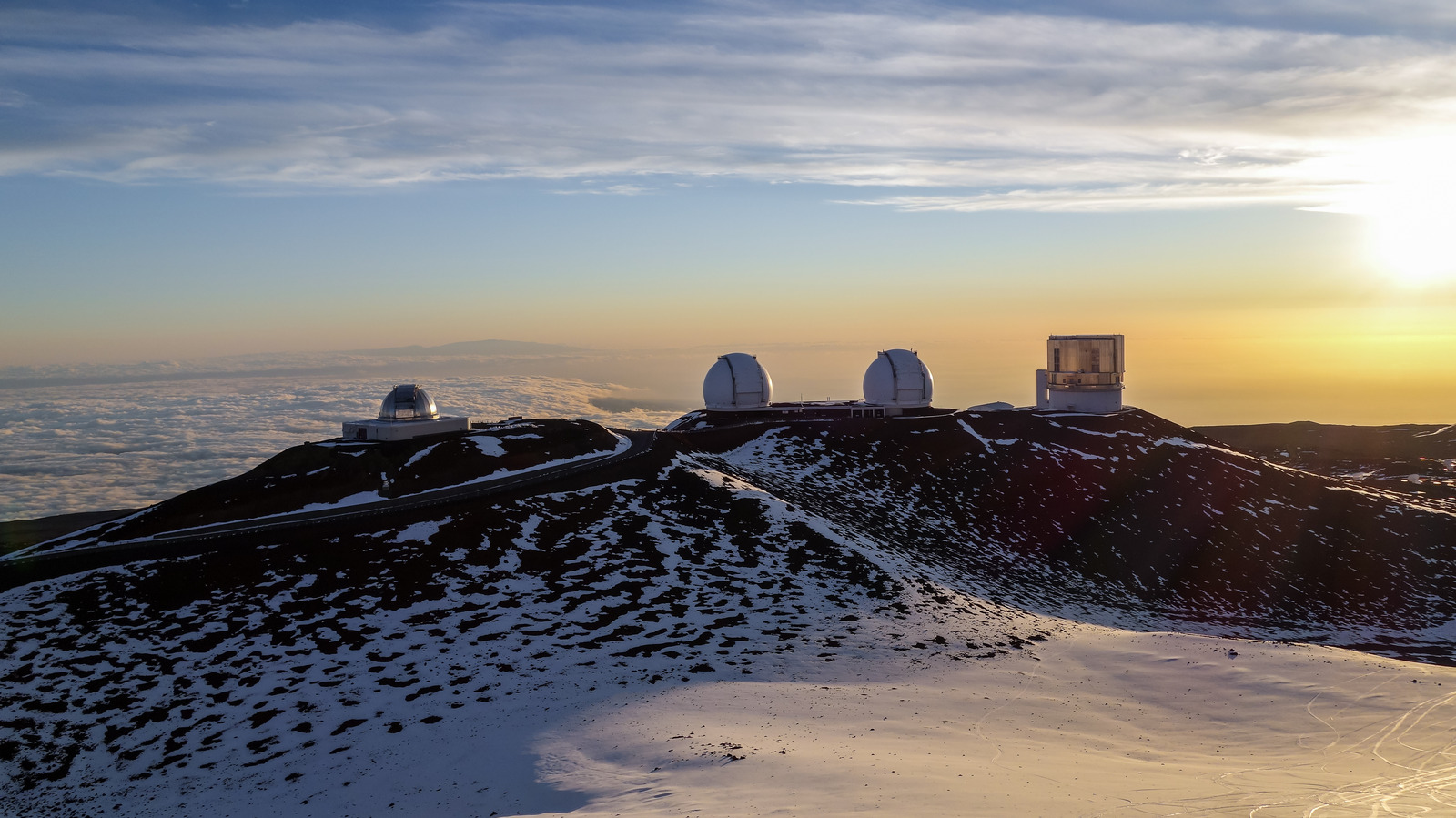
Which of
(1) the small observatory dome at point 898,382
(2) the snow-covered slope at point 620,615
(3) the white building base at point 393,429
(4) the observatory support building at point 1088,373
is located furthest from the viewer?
(1) the small observatory dome at point 898,382

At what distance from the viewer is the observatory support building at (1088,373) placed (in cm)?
7675

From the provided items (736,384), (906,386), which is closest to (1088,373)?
(906,386)

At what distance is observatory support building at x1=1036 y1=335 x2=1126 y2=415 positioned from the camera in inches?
3022

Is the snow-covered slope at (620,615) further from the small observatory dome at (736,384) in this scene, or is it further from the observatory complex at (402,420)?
the small observatory dome at (736,384)

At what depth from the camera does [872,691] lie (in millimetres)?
26953

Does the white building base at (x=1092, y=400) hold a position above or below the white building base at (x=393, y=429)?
above

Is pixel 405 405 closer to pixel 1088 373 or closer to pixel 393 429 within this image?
pixel 393 429

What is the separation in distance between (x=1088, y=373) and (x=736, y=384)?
106 feet

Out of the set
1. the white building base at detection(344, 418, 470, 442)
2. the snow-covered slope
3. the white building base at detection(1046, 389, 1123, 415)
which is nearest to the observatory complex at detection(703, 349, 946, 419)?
the white building base at detection(1046, 389, 1123, 415)

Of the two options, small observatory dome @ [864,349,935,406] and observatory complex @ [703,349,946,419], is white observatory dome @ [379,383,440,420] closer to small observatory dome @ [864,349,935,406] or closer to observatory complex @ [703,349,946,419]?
observatory complex @ [703,349,946,419]

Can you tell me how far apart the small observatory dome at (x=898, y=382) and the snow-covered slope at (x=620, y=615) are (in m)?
16.8

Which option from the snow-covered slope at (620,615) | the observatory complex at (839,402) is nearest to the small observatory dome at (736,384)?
the observatory complex at (839,402)

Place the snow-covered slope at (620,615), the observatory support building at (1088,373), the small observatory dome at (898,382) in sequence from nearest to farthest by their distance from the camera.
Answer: the snow-covered slope at (620,615) → the observatory support building at (1088,373) → the small observatory dome at (898,382)

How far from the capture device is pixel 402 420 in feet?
174
